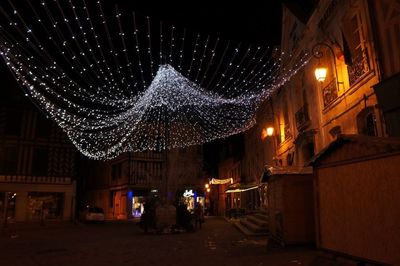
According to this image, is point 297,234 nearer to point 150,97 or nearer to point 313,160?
point 313,160

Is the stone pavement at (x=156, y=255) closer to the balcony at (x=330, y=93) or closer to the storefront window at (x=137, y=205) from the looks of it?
the balcony at (x=330, y=93)

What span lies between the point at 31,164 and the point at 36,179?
1293mm

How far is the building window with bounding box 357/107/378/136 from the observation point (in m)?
9.93

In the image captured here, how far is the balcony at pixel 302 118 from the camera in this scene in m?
15.1

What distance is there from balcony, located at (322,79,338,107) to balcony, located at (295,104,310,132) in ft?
6.18

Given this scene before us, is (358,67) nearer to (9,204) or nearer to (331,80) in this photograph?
(331,80)

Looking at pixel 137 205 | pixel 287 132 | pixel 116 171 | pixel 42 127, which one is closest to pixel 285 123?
pixel 287 132

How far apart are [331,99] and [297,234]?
4.95m

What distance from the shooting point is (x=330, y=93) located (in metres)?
12.5

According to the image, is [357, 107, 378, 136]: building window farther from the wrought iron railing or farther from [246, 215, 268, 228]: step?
the wrought iron railing

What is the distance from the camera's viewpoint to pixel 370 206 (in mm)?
6285

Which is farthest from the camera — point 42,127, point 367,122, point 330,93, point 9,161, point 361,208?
point 42,127

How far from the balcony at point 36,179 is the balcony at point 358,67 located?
25333 millimetres

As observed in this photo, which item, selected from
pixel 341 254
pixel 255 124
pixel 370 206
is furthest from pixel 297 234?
pixel 255 124
